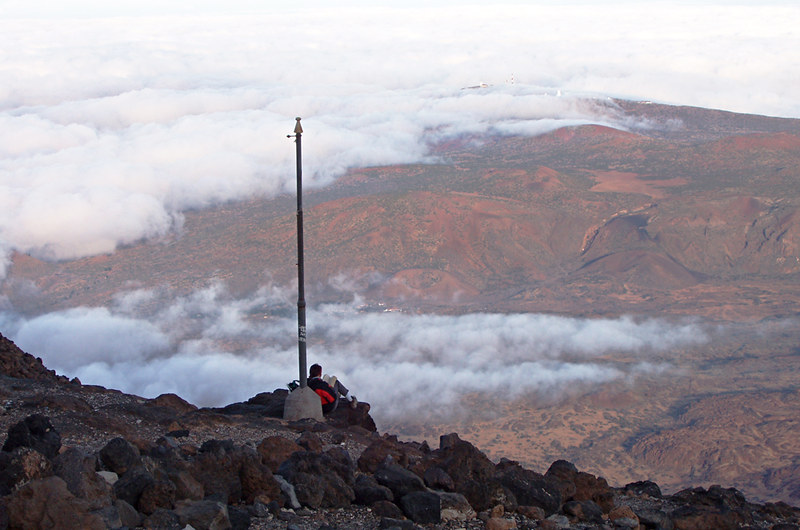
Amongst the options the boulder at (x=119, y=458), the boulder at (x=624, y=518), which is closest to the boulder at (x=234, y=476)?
the boulder at (x=119, y=458)

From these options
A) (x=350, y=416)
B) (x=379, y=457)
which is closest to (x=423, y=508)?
(x=379, y=457)

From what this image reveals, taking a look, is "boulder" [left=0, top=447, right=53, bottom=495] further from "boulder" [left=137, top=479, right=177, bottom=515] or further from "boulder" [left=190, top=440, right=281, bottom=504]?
"boulder" [left=190, top=440, right=281, bottom=504]

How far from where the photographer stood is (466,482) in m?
9.52

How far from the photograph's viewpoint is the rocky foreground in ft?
24.1

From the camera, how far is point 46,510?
664 centimetres

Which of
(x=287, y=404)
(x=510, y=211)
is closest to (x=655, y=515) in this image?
(x=287, y=404)

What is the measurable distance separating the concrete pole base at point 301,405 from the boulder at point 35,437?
17.8ft

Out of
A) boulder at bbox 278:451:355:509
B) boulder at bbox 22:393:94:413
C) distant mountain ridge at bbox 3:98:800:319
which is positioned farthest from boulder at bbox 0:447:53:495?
distant mountain ridge at bbox 3:98:800:319

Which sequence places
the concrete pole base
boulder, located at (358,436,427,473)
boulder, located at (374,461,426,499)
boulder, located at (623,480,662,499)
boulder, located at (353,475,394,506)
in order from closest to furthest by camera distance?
1. boulder, located at (353,475,394,506)
2. boulder, located at (374,461,426,499)
3. boulder, located at (358,436,427,473)
4. boulder, located at (623,480,662,499)
5. the concrete pole base

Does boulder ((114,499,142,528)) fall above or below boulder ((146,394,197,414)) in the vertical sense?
above

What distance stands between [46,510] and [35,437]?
6.84ft

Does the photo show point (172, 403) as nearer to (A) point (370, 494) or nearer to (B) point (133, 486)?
(A) point (370, 494)

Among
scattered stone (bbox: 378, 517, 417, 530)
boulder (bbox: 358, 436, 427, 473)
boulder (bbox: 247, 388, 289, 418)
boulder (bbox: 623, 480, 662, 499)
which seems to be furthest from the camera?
boulder (bbox: 247, 388, 289, 418)

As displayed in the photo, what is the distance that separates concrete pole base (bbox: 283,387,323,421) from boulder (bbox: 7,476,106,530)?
23.2ft
